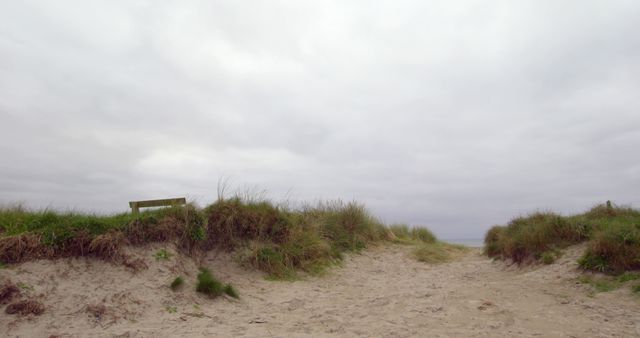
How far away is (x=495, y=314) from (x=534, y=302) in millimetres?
1046

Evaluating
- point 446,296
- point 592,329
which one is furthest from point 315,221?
point 592,329

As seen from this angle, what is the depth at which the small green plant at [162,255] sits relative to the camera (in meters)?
7.82

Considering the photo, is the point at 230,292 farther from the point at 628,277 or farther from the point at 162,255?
the point at 628,277

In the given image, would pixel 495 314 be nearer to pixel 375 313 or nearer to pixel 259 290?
pixel 375 313

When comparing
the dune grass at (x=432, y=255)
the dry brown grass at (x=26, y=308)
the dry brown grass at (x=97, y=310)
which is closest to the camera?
the dry brown grass at (x=26, y=308)

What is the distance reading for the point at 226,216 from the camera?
9.45 m

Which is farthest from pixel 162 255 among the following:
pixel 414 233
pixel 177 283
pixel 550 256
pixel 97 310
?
pixel 414 233

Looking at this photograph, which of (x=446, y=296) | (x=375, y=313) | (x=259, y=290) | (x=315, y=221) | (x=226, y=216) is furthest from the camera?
(x=315, y=221)

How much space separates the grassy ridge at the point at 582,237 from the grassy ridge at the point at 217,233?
163 inches

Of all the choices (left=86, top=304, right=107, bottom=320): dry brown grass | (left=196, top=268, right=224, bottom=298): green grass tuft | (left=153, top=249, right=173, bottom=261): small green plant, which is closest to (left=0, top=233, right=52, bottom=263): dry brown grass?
(left=86, top=304, right=107, bottom=320): dry brown grass

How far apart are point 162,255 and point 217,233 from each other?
1637 mm

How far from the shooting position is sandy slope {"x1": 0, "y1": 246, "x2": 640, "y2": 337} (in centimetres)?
544

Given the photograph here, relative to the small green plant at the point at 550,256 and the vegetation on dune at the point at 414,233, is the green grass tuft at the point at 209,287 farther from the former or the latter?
the vegetation on dune at the point at 414,233

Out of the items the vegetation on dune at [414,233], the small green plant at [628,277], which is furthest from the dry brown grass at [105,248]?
the vegetation on dune at [414,233]
